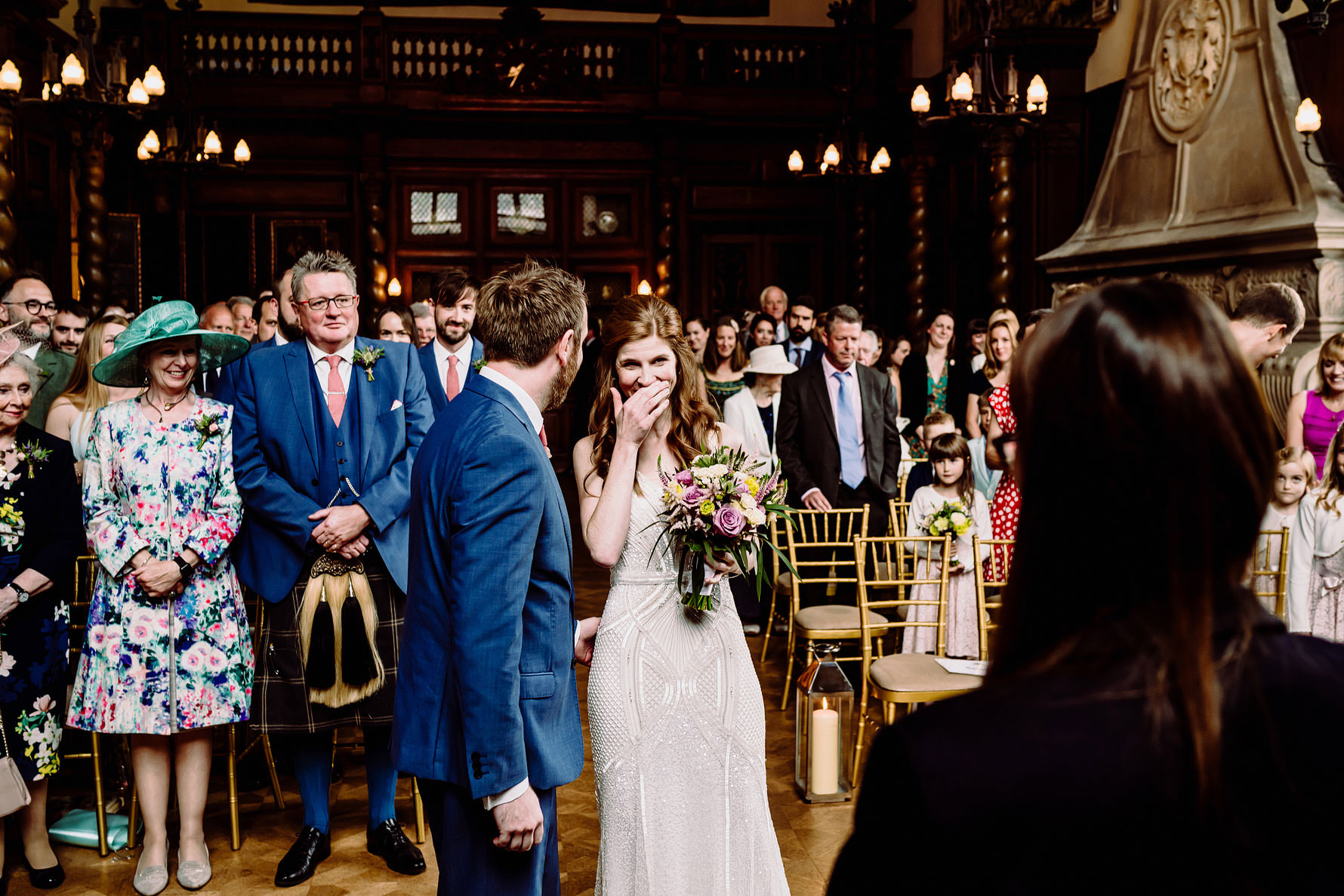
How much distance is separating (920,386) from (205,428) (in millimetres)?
5583

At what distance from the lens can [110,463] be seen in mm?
3230

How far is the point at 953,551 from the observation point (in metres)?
4.84

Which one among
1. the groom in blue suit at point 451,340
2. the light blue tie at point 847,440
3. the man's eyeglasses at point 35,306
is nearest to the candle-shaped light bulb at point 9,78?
the man's eyeglasses at point 35,306

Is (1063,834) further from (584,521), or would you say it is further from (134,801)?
(134,801)

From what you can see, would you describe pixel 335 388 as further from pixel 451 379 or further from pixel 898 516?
pixel 898 516

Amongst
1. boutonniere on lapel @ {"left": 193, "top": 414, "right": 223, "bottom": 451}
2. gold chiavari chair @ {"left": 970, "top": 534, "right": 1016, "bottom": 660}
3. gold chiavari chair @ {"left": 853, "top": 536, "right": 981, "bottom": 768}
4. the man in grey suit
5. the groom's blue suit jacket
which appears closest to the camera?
the groom's blue suit jacket

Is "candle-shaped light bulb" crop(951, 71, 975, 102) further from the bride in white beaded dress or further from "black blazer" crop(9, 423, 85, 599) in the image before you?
"black blazer" crop(9, 423, 85, 599)

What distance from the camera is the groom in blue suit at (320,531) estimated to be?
3314 mm

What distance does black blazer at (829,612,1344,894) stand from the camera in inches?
31.8

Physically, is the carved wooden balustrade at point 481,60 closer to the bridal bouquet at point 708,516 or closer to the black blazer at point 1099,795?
the bridal bouquet at point 708,516

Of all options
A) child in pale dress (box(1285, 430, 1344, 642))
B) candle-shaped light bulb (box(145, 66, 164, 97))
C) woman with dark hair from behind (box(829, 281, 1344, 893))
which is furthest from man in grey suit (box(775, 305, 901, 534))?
candle-shaped light bulb (box(145, 66, 164, 97))

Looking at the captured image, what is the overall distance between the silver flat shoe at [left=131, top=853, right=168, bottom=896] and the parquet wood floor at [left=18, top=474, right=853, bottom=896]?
46 mm

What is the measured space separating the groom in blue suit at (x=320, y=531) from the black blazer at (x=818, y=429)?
2533 millimetres

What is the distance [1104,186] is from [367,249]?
7672mm
